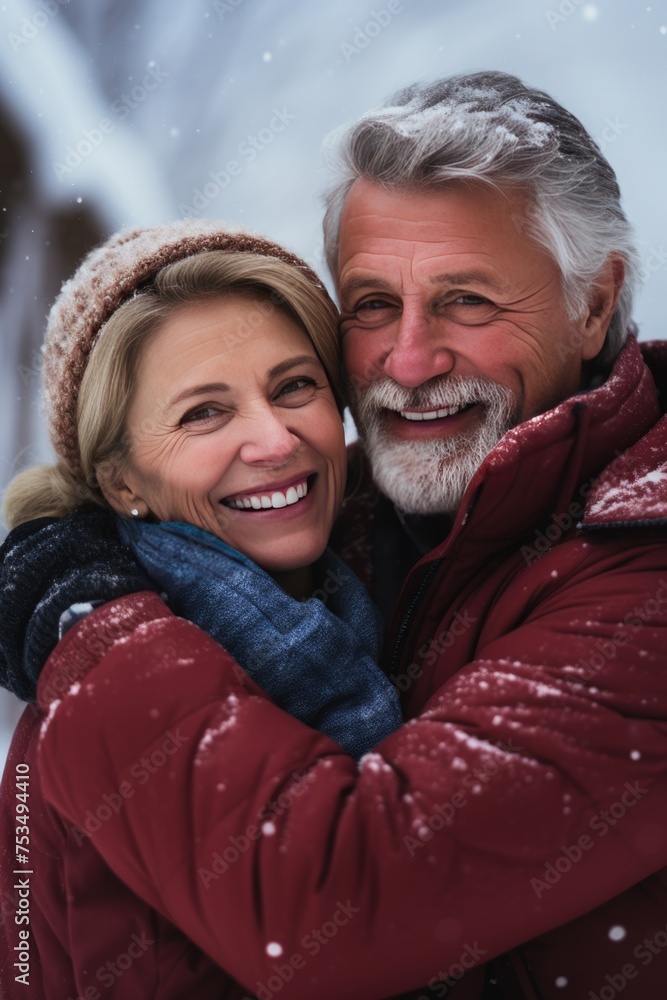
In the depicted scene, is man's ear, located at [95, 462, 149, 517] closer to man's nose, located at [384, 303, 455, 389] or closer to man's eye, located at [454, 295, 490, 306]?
man's nose, located at [384, 303, 455, 389]

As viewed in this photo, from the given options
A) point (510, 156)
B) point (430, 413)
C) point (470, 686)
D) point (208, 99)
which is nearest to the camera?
point (470, 686)

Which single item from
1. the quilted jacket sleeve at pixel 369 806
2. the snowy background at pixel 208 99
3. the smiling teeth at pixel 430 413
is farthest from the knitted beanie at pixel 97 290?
the snowy background at pixel 208 99

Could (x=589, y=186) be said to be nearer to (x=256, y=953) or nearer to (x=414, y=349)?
(x=414, y=349)

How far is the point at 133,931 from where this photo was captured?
1627 mm

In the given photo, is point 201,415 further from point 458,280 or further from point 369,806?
point 369,806

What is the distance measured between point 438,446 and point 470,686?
0.83m

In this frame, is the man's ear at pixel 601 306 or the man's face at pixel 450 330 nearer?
the man's face at pixel 450 330

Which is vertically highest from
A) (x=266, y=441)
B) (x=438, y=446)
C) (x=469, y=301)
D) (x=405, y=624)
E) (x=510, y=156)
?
(x=510, y=156)

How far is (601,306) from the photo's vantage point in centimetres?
236

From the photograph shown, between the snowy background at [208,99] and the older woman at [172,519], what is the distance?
1086 millimetres

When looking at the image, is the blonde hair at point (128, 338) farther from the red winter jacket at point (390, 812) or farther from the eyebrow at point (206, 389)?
the red winter jacket at point (390, 812)

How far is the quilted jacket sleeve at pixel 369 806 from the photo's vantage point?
54.4 inches

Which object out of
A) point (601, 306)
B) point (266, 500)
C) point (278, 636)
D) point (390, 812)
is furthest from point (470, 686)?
point (601, 306)

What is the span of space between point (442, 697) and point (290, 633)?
356mm
